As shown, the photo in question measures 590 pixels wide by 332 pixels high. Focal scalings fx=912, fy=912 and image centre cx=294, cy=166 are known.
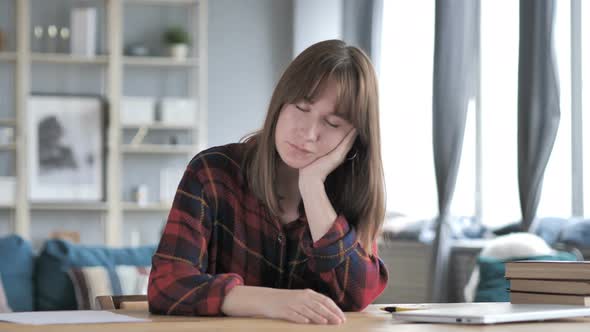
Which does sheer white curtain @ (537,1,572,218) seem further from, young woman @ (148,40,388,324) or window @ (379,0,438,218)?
young woman @ (148,40,388,324)

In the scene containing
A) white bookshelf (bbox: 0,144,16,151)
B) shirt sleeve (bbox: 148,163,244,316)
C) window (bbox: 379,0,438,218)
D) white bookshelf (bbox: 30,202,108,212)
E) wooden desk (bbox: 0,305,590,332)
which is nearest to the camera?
wooden desk (bbox: 0,305,590,332)

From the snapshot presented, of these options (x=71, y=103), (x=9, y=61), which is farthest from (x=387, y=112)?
(x=9, y=61)

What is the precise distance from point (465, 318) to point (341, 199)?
0.66 metres

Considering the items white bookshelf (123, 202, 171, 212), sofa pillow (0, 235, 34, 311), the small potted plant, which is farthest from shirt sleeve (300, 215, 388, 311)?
the small potted plant

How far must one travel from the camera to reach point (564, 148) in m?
4.57

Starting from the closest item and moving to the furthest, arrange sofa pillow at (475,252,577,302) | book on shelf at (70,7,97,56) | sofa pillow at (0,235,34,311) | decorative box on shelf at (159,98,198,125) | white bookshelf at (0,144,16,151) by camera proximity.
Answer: sofa pillow at (475,252,577,302), sofa pillow at (0,235,34,311), white bookshelf at (0,144,16,151), book on shelf at (70,7,97,56), decorative box on shelf at (159,98,198,125)

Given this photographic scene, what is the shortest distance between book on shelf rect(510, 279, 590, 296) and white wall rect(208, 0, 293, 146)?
15.2 feet

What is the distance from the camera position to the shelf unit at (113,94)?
602 cm

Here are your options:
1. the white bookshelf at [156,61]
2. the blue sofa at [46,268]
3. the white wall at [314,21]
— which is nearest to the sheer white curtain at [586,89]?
the white wall at [314,21]

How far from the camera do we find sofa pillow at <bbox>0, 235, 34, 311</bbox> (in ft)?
14.5

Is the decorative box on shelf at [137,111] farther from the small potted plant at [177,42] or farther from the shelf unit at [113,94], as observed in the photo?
the small potted plant at [177,42]

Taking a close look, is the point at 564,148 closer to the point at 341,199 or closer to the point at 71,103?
the point at 341,199

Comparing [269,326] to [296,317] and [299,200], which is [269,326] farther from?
[299,200]

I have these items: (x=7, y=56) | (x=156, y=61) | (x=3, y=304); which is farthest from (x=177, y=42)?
(x=3, y=304)
